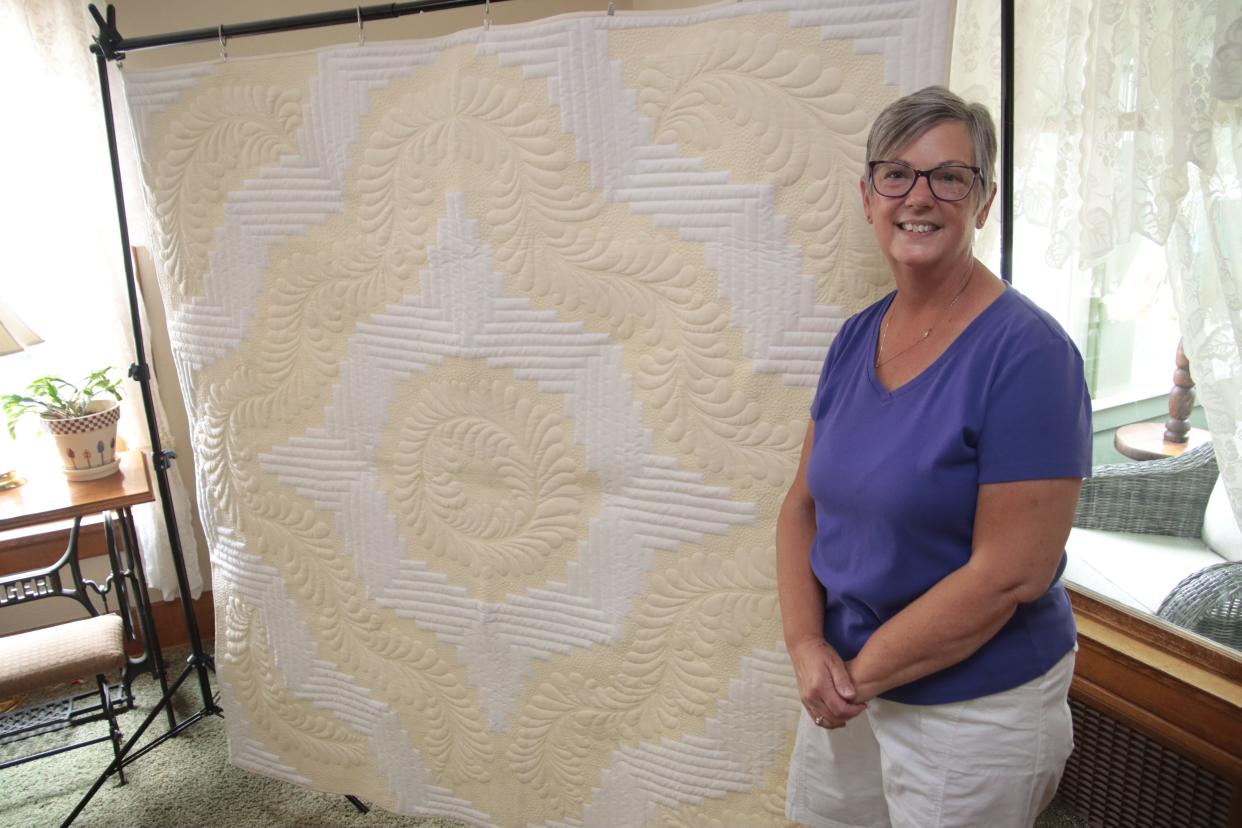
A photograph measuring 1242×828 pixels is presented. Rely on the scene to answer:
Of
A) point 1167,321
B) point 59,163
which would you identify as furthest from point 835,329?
point 59,163

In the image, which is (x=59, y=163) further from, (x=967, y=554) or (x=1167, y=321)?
(x=1167, y=321)

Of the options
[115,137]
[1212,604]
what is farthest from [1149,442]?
[115,137]

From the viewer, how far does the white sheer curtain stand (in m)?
2.21

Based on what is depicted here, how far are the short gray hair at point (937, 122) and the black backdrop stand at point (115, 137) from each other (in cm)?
16

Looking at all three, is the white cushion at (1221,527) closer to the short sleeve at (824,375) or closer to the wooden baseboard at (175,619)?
the short sleeve at (824,375)

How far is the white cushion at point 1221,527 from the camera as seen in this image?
155 cm

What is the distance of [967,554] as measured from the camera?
100 centimetres

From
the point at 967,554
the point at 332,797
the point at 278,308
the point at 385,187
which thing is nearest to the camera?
the point at 967,554

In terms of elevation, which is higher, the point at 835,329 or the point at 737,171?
the point at 737,171

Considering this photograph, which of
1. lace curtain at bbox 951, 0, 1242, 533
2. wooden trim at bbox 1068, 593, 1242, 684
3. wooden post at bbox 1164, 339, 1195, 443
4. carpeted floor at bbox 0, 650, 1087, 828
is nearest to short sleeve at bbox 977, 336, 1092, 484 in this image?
lace curtain at bbox 951, 0, 1242, 533

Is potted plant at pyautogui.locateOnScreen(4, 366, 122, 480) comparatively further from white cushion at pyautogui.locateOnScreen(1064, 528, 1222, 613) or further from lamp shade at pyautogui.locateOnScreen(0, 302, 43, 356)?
white cushion at pyautogui.locateOnScreen(1064, 528, 1222, 613)

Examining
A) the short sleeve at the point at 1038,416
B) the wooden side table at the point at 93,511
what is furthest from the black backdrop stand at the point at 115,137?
the short sleeve at the point at 1038,416

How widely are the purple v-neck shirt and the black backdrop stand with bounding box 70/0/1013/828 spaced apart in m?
0.28

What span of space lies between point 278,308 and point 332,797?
120cm
